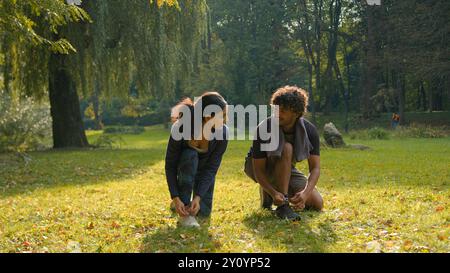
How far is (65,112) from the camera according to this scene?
1766 centimetres

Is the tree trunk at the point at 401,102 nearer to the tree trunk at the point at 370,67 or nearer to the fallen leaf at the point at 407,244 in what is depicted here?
the tree trunk at the point at 370,67

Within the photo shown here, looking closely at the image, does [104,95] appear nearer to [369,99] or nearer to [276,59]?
[369,99]

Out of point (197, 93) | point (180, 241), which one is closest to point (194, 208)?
point (180, 241)

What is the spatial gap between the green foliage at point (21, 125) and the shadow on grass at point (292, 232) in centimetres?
1420

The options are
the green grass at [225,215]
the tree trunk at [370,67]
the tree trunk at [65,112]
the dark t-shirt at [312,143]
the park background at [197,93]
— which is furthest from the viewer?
the tree trunk at [370,67]

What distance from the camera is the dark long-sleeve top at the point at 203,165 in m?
5.26

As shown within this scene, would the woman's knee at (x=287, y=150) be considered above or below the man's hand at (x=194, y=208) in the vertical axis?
above

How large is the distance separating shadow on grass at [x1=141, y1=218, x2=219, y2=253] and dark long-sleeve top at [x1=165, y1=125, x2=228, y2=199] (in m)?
0.36

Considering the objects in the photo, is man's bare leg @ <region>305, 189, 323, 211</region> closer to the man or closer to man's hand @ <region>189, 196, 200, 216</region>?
the man

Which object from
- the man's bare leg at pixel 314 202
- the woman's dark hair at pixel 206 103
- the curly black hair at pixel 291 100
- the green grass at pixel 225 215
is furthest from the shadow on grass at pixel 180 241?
the curly black hair at pixel 291 100

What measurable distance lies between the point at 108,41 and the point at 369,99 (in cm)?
2447

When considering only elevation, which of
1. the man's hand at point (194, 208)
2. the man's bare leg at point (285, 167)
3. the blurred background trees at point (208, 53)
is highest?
the blurred background trees at point (208, 53)

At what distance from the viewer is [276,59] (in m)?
42.8

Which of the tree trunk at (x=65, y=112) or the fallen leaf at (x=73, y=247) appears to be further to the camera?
the tree trunk at (x=65, y=112)
